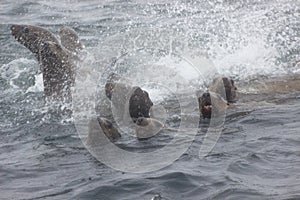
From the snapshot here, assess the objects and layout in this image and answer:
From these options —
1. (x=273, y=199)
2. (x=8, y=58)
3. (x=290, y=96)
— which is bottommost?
(x=273, y=199)

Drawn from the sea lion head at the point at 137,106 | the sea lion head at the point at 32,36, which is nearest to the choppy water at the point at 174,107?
the sea lion head at the point at 137,106

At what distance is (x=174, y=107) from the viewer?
31.2 feet

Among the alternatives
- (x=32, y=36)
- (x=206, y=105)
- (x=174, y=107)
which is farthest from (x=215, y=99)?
(x=32, y=36)

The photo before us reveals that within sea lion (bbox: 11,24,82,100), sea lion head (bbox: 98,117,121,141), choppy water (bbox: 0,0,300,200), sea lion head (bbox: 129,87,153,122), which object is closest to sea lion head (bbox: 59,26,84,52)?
choppy water (bbox: 0,0,300,200)

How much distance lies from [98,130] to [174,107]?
1895 millimetres

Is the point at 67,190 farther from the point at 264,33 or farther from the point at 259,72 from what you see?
Answer: the point at 264,33

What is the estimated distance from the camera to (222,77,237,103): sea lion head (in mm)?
9352

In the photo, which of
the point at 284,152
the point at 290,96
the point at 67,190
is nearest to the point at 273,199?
the point at 284,152

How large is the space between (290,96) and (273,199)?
12.8ft

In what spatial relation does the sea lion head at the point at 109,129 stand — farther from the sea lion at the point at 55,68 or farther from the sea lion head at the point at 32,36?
the sea lion head at the point at 32,36

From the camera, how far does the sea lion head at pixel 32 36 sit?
1084cm

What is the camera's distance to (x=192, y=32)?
14.8 meters

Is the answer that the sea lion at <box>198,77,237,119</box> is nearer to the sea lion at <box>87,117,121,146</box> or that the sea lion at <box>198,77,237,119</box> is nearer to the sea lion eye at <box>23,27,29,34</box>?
the sea lion at <box>87,117,121,146</box>

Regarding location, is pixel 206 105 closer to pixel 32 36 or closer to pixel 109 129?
pixel 109 129
